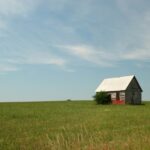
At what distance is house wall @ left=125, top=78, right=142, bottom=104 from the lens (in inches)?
2670

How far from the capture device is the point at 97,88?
75500 mm

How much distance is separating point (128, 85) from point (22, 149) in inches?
2234

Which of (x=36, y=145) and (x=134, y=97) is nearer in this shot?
(x=36, y=145)

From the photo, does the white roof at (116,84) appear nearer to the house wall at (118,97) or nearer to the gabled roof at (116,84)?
the gabled roof at (116,84)

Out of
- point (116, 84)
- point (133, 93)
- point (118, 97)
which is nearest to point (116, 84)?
point (116, 84)

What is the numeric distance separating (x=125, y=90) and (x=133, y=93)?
277 cm

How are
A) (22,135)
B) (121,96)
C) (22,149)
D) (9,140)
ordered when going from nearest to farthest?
(22,149) → (9,140) → (22,135) → (121,96)

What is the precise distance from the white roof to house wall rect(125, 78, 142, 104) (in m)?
0.87

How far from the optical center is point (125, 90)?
6700 cm

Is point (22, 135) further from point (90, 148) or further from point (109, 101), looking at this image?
point (109, 101)

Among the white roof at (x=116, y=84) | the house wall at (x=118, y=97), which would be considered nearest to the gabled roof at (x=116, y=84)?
the white roof at (x=116, y=84)

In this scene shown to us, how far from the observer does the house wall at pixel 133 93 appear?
67.8m

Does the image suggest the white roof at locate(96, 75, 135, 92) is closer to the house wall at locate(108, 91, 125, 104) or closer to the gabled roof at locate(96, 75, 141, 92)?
the gabled roof at locate(96, 75, 141, 92)

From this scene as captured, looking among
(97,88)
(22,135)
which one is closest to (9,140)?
(22,135)
